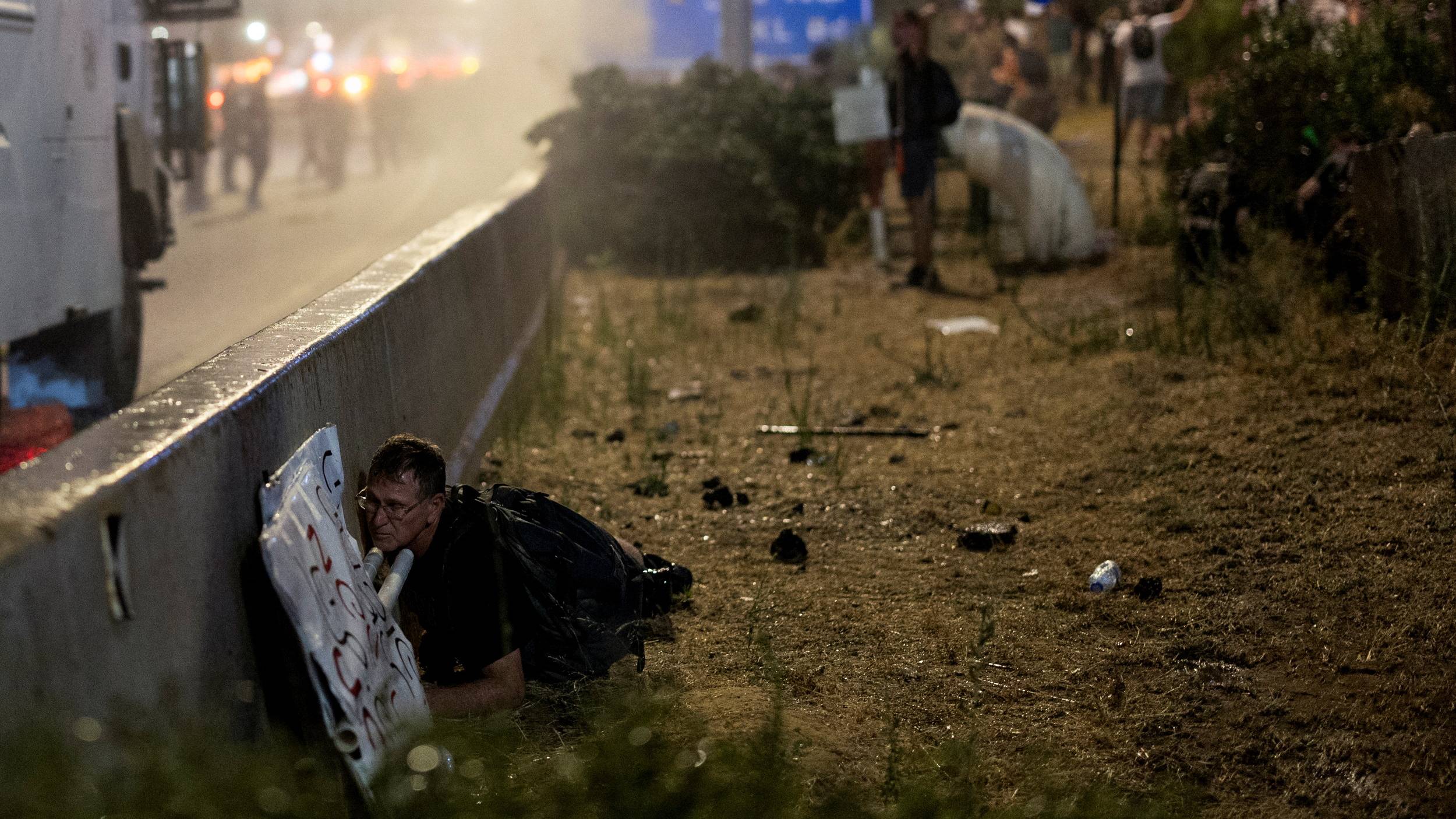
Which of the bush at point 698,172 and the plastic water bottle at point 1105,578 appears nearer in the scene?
the plastic water bottle at point 1105,578

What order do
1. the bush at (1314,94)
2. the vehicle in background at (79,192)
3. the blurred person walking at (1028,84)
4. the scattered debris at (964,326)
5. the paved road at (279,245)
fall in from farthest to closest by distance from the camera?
the blurred person walking at (1028,84), the paved road at (279,245), the scattered debris at (964,326), the bush at (1314,94), the vehicle in background at (79,192)

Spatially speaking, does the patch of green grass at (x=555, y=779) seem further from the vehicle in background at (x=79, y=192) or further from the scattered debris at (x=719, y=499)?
the vehicle in background at (x=79, y=192)

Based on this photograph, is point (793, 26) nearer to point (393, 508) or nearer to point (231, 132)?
point (231, 132)

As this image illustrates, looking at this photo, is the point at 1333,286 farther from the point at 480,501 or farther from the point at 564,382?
the point at 480,501

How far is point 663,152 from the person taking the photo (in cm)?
1412

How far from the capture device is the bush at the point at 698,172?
45.9 ft

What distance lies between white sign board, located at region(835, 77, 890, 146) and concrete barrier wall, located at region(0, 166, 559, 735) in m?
8.01

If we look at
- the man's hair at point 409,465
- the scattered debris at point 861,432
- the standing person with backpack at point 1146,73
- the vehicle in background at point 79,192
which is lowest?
the scattered debris at point 861,432

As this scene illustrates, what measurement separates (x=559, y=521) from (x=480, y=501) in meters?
0.43

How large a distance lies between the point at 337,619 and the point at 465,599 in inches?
27.1

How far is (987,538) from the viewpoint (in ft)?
18.6

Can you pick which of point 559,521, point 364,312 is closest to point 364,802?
point 559,521

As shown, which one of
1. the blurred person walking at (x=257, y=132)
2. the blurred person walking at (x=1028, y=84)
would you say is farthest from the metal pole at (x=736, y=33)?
the blurred person walking at (x=257, y=132)

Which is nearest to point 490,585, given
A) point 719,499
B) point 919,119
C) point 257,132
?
point 719,499
